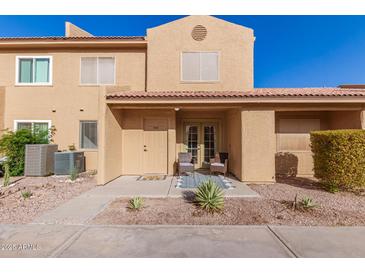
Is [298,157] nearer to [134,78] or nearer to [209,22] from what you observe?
[209,22]

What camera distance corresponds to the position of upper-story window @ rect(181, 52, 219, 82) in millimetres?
11016

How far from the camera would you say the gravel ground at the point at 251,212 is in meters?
4.81

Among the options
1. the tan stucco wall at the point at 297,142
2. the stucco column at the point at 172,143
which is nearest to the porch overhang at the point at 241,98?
the stucco column at the point at 172,143

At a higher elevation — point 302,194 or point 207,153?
point 207,153

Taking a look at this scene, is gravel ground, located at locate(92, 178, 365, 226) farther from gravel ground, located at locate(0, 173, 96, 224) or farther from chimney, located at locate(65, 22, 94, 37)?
chimney, located at locate(65, 22, 94, 37)

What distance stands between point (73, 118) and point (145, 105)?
4.79m

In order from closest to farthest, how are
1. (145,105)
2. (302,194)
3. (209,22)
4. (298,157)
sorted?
(302,194) < (145,105) < (298,157) < (209,22)

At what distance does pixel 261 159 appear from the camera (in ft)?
27.5

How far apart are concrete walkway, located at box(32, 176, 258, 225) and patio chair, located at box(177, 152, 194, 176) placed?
549 millimetres

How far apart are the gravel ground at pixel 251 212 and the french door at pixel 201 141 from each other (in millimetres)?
4710

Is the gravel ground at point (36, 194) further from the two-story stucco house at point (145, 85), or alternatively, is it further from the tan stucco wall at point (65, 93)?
the tan stucco wall at point (65, 93)

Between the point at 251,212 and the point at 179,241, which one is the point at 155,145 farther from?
the point at 179,241
